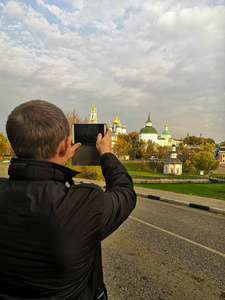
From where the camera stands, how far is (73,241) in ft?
3.40

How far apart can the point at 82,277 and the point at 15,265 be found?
36 cm

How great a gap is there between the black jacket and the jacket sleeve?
0.01 m

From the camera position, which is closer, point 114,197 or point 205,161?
point 114,197

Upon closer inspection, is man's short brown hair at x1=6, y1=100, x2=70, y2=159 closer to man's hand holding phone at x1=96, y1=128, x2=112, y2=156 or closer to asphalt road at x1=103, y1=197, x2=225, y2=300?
man's hand holding phone at x1=96, y1=128, x2=112, y2=156

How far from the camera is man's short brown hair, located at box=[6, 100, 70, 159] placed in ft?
3.67

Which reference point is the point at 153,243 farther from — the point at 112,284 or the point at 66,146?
the point at 66,146

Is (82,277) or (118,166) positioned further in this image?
→ (118,166)

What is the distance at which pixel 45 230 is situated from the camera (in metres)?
0.99

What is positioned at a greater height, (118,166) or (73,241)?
(118,166)

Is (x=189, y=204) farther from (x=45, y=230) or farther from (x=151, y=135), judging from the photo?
(x=151, y=135)

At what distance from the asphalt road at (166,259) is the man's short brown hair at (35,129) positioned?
286 centimetres

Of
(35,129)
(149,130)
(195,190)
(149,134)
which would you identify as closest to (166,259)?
(35,129)

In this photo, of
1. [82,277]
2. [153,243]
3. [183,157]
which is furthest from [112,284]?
[183,157]

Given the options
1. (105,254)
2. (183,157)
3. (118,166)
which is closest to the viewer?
(118,166)
